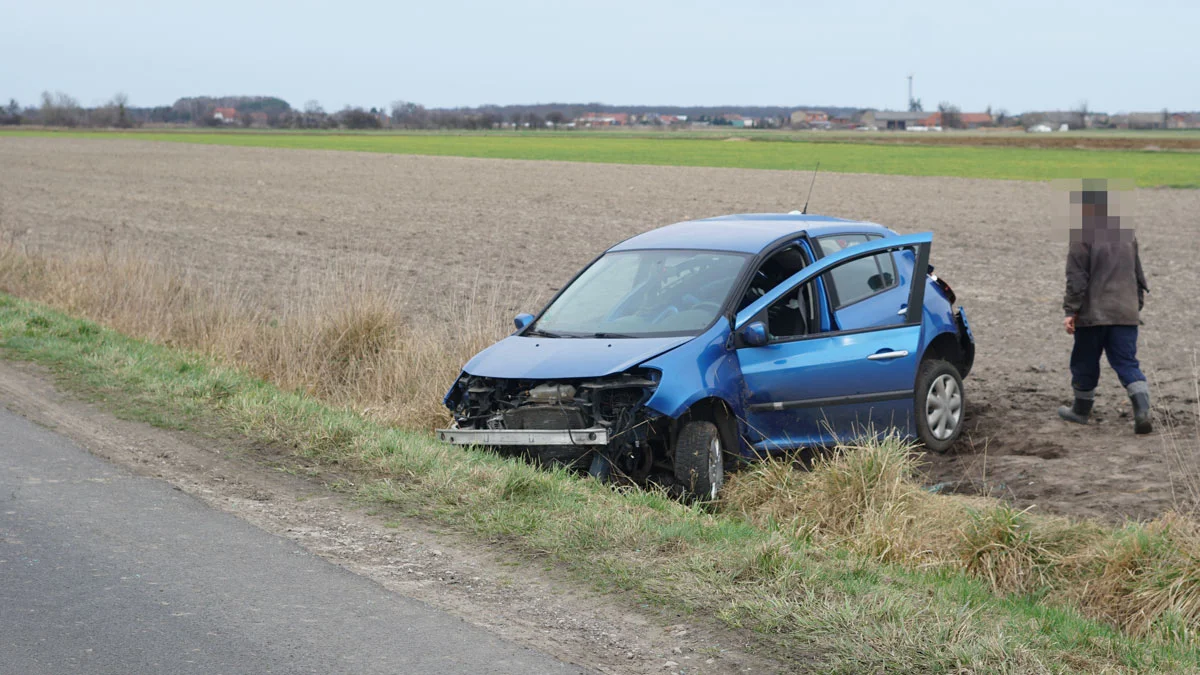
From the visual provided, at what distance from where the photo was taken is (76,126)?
165m

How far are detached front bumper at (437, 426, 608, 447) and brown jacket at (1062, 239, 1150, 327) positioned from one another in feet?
14.1

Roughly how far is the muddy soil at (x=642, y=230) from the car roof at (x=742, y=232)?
1.89m

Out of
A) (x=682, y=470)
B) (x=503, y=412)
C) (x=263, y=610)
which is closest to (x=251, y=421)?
(x=503, y=412)

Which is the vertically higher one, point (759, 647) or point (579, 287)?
point (579, 287)

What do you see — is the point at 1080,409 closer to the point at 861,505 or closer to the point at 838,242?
the point at 838,242

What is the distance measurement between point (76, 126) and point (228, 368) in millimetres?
170673

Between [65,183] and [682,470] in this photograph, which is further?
[65,183]

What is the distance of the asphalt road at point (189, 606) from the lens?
14.5 feet

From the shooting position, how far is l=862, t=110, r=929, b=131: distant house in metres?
192

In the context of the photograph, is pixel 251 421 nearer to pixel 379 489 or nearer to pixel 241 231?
pixel 379 489

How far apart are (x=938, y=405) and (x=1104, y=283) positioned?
1.68m

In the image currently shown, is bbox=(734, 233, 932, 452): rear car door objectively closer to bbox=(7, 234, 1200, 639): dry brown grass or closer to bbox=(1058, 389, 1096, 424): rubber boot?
bbox=(7, 234, 1200, 639): dry brown grass

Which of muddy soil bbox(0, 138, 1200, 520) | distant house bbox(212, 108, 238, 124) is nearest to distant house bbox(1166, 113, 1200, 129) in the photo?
muddy soil bbox(0, 138, 1200, 520)

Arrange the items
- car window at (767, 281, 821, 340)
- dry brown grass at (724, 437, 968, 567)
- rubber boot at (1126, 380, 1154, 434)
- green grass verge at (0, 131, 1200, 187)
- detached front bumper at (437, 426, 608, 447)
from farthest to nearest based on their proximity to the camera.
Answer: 1. green grass verge at (0, 131, 1200, 187)
2. rubber boot at (1126, 380, 1154, 434)
3. car window at (767, 281, 821, 340)
4. detached front bumper at (437, 426, 608, 447)
5. dry brown grass at (724, 437, 968, 567)
